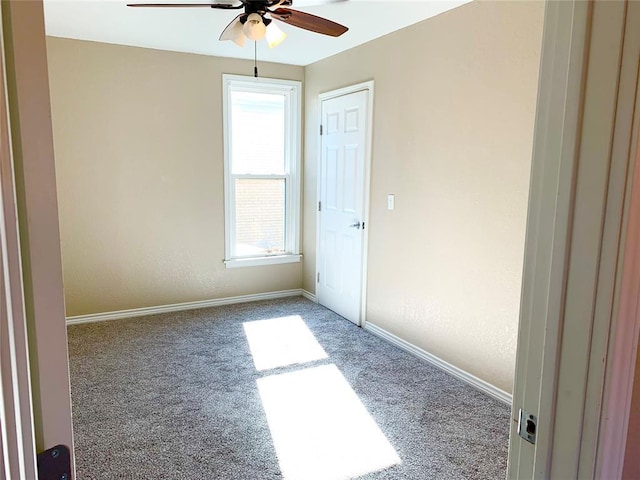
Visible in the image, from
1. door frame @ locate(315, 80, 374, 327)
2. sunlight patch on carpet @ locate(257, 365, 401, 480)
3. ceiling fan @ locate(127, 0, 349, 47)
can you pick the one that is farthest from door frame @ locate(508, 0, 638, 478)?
door frame @ locate(315, 80, 374, 327)

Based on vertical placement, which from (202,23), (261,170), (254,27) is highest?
(202,23)

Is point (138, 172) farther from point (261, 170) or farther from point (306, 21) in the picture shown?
point (306, 21)

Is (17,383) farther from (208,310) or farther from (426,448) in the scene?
(208,310)

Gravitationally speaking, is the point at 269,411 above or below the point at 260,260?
below

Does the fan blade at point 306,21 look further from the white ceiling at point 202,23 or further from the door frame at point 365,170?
the door frame at point 365,170

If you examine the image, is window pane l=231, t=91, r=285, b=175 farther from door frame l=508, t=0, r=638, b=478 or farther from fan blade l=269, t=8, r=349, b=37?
door frame l=508, t=0, r=638, b=478

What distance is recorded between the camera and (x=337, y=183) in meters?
4.18

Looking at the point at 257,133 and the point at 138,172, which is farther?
the point at 257,133

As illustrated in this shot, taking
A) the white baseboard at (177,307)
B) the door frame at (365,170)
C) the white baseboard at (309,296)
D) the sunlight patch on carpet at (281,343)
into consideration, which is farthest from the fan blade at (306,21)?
the white baseboard at (177,307)

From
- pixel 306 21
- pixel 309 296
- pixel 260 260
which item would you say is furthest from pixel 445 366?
pixel 306 21

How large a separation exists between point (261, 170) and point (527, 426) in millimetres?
4070

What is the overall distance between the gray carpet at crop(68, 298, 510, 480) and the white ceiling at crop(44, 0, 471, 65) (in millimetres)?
2279

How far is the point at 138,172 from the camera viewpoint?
4.04m

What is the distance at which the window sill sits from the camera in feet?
15.0
